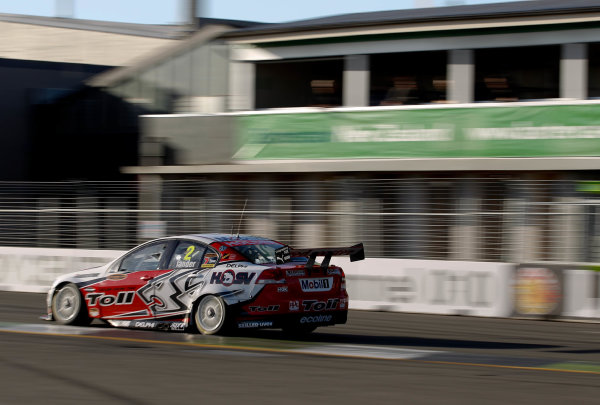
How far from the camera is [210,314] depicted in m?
11.3

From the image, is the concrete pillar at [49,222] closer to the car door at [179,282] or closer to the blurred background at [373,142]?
the blurred background at [373,142]

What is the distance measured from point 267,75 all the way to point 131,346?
1473 centimetres

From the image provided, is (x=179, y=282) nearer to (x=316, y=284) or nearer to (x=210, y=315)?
(x=210, y=315)

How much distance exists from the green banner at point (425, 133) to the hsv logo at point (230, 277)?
367 inches

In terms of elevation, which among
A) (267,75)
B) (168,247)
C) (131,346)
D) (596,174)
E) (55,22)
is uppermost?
(55,22)

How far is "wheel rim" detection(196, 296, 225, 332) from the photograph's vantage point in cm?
1116

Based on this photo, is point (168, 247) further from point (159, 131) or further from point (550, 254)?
point (159, 131)

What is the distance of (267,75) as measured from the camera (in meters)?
24.2

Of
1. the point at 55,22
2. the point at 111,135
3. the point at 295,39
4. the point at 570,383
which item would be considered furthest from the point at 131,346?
the point at 55,22

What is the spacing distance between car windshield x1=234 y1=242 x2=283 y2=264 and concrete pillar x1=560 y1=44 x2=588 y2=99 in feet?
32.1

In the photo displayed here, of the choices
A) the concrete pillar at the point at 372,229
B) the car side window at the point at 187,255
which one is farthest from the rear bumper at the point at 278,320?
the concrete pillar at the point at 372,229

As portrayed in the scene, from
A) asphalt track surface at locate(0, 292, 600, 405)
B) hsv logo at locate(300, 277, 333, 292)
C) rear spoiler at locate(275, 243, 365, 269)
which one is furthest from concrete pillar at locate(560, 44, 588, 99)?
hsv logo at locate(300, 277, 333, 292)

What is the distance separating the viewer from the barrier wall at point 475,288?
15.1 m

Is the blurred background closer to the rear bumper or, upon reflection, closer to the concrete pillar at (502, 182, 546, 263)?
the concrete pillar at (502, 182, 546, 263)
